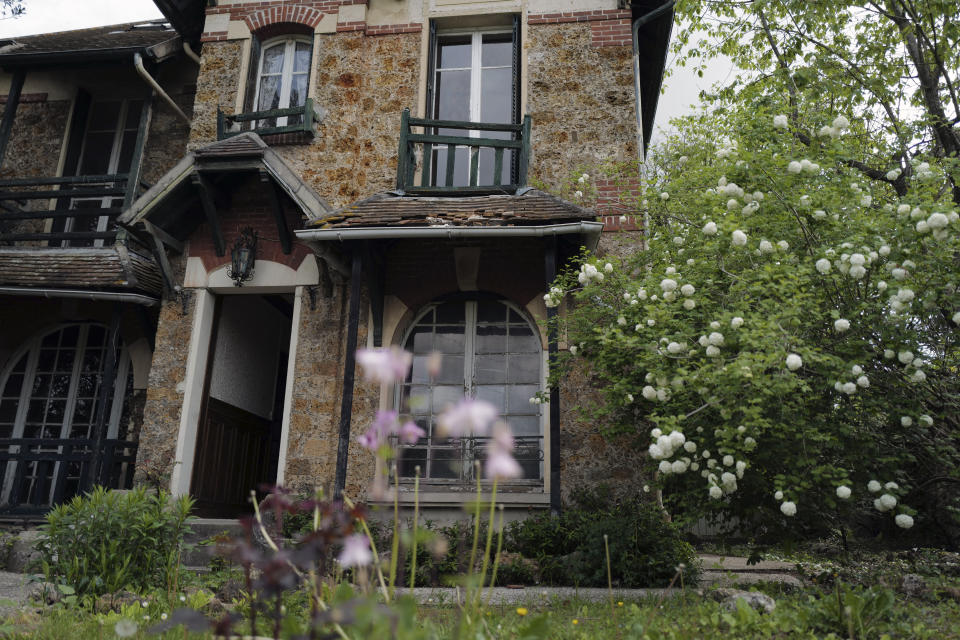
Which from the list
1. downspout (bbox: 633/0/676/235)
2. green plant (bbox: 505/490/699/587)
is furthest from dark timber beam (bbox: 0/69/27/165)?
green plant (bbox: 505/490/699/587)

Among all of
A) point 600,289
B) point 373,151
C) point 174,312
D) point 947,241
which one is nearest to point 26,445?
point 174,312

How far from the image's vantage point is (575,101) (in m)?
8.27

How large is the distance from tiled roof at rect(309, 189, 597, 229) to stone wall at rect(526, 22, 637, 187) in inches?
33.3

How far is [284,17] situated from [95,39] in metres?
3.35

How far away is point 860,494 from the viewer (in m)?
4.60

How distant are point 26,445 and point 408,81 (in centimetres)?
621

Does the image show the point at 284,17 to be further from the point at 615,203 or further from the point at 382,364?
the point at 382,364

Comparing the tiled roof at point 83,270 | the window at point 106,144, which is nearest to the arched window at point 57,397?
the tiled roof at point 83,270

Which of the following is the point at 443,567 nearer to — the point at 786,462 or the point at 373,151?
the point at 786,462

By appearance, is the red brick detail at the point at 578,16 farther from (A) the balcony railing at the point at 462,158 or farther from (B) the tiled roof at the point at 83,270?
(B) the tiled roof at the point at 83,270

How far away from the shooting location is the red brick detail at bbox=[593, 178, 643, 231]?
7.62 metres

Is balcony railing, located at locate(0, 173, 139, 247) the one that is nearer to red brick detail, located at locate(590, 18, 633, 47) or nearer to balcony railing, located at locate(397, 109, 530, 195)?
balcony railing, located at locate(397, 109, 530, 195)

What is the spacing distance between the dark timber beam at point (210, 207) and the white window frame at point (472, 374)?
2.38m

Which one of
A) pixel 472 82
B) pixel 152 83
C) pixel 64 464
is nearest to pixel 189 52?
pixel 152 83
